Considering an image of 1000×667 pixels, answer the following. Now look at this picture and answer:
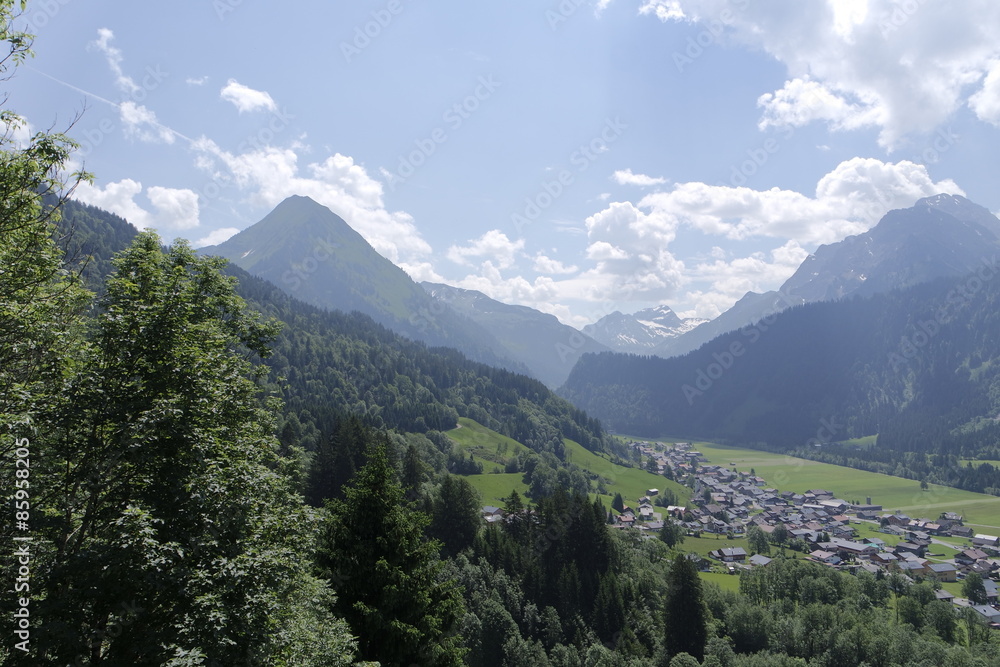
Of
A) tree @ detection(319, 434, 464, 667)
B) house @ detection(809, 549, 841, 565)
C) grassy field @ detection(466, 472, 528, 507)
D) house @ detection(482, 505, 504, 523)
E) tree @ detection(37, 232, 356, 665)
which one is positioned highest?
tree @ detection(37, 232, 356, 665)

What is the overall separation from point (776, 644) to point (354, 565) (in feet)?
238

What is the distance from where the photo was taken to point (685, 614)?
216 ft

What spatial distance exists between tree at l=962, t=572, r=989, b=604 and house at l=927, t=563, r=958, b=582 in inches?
483

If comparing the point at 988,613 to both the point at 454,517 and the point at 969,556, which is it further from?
the point at 454,517

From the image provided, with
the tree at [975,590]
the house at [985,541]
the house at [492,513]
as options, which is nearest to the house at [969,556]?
the house at [985,541]

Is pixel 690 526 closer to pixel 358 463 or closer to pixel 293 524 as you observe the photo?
pixel 358 463

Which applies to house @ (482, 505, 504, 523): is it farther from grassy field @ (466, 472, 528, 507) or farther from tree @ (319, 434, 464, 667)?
tree @ (319, 434, 464, 667)

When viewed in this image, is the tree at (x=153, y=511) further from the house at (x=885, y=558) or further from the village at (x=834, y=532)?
the house at (x=885, y=558)

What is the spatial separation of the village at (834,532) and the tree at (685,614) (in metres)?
50.8

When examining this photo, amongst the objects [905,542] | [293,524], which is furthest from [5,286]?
[905,542]

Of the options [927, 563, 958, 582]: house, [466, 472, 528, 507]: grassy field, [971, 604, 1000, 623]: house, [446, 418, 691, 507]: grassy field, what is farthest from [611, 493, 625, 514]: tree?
[971, 604, 1000, 623]: house

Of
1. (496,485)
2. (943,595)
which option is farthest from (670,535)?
(943,595)

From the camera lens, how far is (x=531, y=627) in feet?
204

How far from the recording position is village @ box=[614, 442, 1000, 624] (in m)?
115
